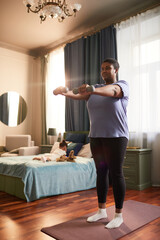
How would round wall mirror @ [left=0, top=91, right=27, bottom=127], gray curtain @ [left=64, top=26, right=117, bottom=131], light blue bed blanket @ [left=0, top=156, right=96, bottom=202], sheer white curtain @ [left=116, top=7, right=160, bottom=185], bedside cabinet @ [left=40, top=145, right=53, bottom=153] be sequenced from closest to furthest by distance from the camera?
1. light blue bed blanket @ [left=0, top=156, right=96, bottom=202]
2. sheer white curtain @ [left=116, top=7, right=160, bottom=185]
3. gray curtain @ [left=64, top=26, right=117, bottom=131]
4. bedside cabinet @ [left=40, top=145, right=53, bottom=153]
5. round wall mirror @ [left=0, top=91, right=27, bottom=127]

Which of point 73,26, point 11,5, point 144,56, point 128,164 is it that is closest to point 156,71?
point 144,56

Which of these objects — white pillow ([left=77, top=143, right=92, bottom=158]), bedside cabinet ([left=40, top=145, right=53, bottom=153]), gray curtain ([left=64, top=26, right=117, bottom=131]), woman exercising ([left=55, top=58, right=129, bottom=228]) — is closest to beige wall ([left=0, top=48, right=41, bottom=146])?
bedside cabinet ([left=40, top=145, right=53, bottom=153])

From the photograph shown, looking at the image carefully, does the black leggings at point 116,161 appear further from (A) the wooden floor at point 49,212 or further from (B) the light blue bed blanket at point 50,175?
(B) the light blue bed blanket at point 50,175

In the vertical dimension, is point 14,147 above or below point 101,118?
below

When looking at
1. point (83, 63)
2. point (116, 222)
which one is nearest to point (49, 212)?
point (116, 222)

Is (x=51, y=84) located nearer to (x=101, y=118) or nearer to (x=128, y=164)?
(x=128, y=164)

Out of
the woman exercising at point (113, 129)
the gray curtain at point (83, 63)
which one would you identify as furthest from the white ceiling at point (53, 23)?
the woman exercising at point (113, 129)

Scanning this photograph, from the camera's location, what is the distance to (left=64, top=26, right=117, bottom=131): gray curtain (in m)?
4.63

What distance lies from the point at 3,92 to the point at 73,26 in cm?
252

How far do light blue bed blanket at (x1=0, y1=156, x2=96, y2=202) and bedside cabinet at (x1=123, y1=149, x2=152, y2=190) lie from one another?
59cm

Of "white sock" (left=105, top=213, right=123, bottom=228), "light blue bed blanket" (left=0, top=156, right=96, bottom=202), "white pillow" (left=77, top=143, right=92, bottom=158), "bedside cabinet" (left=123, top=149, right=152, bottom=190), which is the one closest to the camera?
"white sock" (left=105, top=213, right=123, bottom=228)

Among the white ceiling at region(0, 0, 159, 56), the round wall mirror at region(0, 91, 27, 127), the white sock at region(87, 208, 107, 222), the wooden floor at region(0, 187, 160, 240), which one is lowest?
the wooden floor at region(0, 187, 160, 240)

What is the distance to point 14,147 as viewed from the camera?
560 centimetres

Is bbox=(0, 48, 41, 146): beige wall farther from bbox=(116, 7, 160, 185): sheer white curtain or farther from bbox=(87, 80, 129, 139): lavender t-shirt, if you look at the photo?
bbox=(87, 80, 129, 139): lavender t-shirt
